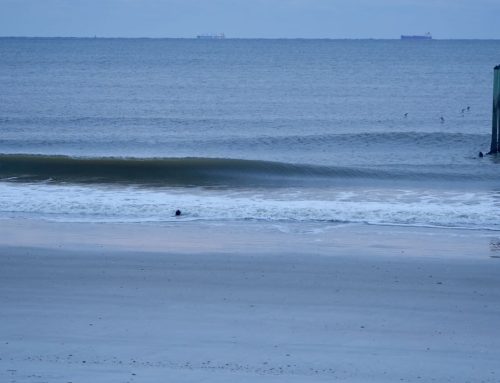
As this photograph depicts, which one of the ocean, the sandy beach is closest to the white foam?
the ocean

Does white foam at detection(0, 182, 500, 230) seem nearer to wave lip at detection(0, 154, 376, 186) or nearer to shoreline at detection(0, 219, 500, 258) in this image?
shoreline at detection(0, 219, 500, 258)

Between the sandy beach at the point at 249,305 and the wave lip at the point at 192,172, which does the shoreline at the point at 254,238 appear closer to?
the sandy beach at the point at 249,305

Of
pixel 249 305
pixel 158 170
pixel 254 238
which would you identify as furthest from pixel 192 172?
pixel 249 305

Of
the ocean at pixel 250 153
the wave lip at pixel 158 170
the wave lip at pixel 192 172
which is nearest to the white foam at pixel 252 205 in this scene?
the ocean at pixel 250 153

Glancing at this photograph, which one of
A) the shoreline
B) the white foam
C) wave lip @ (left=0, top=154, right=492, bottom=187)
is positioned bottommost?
the shoreline

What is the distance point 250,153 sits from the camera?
28438mm

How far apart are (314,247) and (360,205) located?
3.93 meters

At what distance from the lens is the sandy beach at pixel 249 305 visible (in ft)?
25.7

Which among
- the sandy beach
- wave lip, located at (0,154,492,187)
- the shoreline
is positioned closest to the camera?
the sandy beach

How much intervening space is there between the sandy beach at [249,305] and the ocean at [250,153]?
79.4 inches

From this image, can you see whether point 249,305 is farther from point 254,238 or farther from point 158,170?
point 158,170

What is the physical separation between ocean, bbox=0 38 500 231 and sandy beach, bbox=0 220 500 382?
2.02 meters

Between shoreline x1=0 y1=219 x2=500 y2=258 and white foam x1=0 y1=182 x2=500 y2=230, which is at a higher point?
white foam x1=0 y1=182 x2=500 y2=230

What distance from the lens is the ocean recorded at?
16.5m
